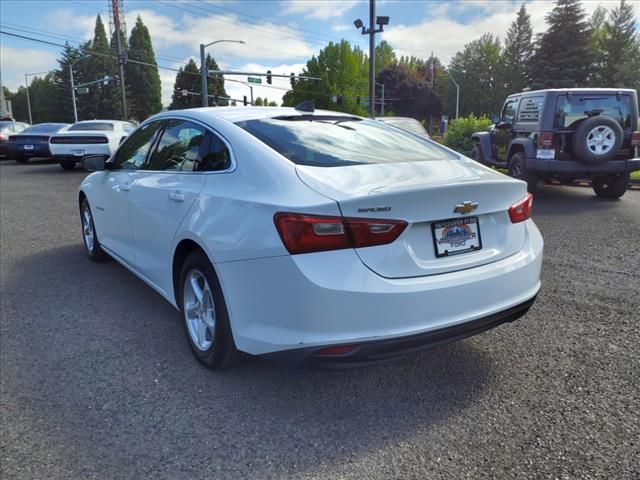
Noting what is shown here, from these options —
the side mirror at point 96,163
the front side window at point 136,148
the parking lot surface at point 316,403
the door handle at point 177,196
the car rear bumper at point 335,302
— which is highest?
the front side window at point 136,148

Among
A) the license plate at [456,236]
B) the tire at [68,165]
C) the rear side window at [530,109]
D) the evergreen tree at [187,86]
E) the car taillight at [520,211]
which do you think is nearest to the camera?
the license plate at [456,236]

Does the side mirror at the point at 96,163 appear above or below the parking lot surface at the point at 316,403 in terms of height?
above

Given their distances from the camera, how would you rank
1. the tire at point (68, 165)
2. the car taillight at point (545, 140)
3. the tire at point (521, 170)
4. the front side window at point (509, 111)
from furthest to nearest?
1. the tire at point (68, 165)
2. the front side window at point (509, 111)
3. the tire at point (521, 170)
4. the car taillight at point (545, 140)

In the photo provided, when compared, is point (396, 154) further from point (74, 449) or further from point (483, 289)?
point (74, 449)

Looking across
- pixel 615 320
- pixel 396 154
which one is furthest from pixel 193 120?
pixel 615 320

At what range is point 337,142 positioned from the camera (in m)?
3.12

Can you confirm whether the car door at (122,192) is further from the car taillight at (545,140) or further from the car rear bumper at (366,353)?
the car taillight at (545,140)

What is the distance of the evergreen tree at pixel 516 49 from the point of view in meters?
64.4

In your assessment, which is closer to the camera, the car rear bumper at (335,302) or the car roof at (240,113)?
the car rear bumper at (335,302)

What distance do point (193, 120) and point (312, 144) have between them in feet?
3.16

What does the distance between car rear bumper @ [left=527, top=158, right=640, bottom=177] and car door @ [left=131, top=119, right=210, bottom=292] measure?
23.5 feet

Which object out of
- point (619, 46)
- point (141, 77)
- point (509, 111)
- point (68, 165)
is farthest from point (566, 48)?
point (141, 77)

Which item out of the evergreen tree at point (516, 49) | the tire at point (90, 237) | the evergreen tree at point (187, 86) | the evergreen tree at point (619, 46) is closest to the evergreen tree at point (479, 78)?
the evergreen tree at point (516, 49)

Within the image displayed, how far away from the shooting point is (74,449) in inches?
91.7
